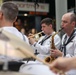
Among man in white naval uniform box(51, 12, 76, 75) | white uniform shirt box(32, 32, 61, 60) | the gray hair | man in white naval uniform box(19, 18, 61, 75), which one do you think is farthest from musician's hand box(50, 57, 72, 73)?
white uniform shirt box(32, 32, 61, 60)

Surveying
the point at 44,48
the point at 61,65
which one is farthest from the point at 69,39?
the point at 61,65

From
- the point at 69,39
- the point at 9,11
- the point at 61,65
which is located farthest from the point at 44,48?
the point at 61,65

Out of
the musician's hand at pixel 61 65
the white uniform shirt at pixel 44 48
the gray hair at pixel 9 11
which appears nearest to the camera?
the musician's hand at pixel 61 65

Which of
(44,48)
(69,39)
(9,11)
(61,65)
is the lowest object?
A: (44,48)

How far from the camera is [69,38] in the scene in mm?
4559

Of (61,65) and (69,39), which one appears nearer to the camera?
(61,65)

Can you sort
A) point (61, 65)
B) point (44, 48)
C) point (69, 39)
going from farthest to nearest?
point (44, 48) < point (69, 39) < point (61, 65)

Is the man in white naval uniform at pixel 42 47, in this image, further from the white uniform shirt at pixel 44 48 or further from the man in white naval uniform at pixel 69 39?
the man in white naval uniform at pixel 69 39

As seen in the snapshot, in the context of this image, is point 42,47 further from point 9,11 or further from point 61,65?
point 61,65

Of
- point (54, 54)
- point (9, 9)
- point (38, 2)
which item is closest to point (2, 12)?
point (9, 9)

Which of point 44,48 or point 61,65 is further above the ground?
point 61,65

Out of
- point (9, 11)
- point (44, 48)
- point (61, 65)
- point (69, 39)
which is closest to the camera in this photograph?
point (61, 65)

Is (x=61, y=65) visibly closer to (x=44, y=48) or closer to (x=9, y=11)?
(x=9, y=11)

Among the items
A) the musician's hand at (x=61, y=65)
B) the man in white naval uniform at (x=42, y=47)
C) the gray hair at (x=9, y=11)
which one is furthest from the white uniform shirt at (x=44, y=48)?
the musician's hand at (x=61, y=65)
